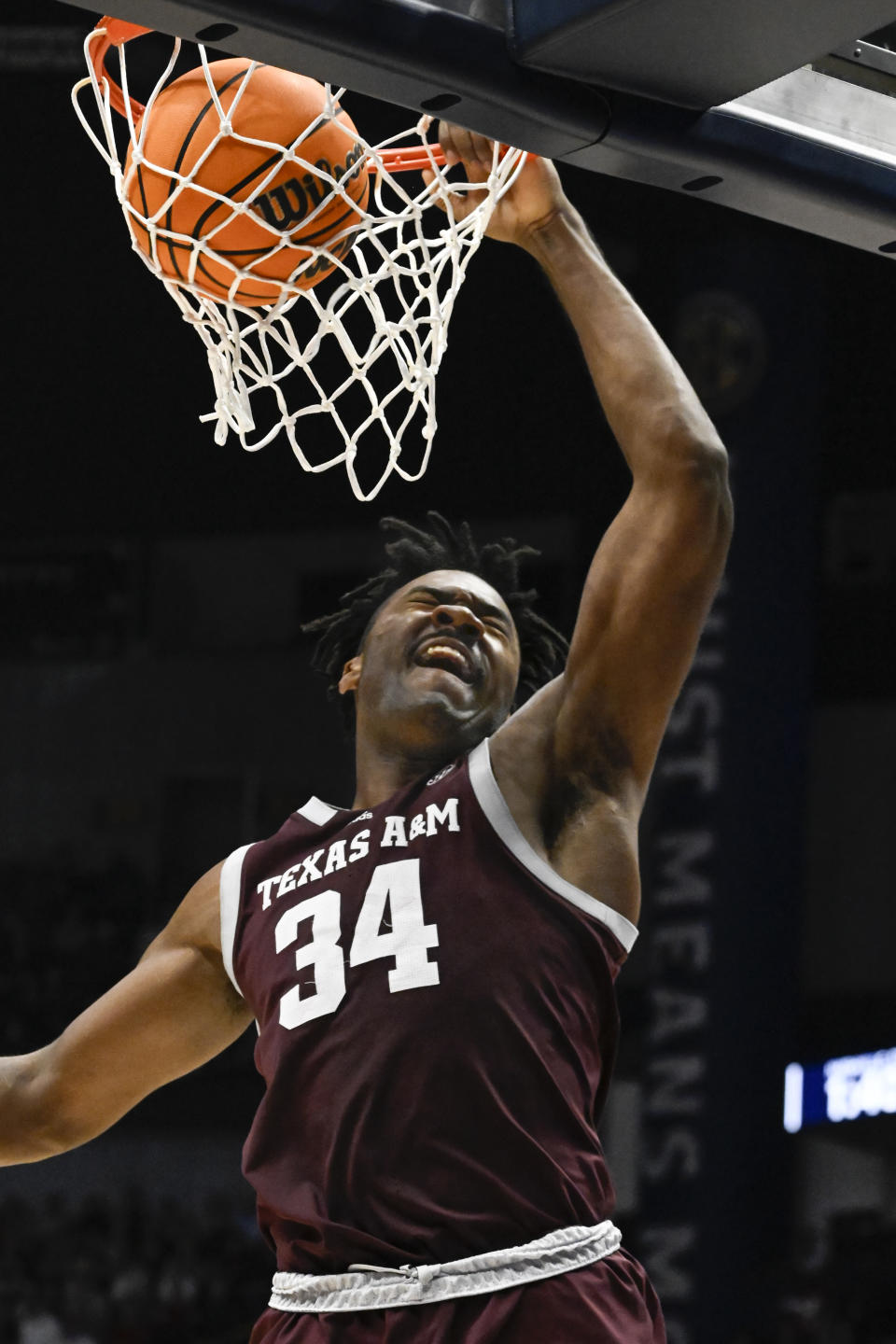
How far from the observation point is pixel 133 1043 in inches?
115

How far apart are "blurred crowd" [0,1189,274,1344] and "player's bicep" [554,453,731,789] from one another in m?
7.35

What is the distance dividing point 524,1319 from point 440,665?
3.33ft

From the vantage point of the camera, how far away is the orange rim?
2.61 meters

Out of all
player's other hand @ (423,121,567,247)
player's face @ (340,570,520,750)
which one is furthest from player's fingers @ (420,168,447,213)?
player's face @ (340,570,520,750)

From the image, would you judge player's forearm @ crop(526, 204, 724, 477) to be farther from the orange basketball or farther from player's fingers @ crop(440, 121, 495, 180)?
the orange basketball

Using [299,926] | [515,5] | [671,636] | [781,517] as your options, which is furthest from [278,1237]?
[781,517]

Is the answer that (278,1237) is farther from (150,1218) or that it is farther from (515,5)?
(150,1218)

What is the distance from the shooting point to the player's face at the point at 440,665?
285 centimetres

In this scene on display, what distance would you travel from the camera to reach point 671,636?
2527 millimetres

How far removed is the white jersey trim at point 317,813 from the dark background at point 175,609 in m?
7.79

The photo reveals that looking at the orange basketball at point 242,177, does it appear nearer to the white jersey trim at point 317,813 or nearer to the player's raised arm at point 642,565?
the player's raised arm at point 642,565

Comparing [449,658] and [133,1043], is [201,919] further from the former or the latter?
[449,658]

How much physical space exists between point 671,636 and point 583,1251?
839 millimetres

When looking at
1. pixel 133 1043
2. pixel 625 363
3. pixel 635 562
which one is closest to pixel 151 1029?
pixel 133 1043
